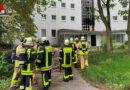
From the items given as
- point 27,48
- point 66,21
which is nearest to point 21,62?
point 27,48

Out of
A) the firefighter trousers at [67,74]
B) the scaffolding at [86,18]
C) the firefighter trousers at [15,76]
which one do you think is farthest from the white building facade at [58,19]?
the firefighter trousers at [15,76]

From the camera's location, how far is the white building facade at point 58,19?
29391 mm

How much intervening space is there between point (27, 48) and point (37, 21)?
25.4 m

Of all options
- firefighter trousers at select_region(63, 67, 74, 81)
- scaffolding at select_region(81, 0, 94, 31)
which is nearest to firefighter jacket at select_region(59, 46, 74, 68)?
firefighter trousers at select_region(63, 67, 74, 81)

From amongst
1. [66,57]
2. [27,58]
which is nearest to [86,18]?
[66,57]

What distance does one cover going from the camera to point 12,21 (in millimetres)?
8086

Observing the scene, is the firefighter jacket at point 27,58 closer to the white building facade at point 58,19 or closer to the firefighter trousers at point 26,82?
the firefighter trousers at point 26,82

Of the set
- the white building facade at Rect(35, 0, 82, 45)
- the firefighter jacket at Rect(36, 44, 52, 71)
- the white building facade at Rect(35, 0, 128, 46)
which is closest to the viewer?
the firefighter jacket at Rect(36, 44, 52, 71)

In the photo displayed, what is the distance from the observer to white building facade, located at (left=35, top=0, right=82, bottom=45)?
29391 mm

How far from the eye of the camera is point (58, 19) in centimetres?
3058

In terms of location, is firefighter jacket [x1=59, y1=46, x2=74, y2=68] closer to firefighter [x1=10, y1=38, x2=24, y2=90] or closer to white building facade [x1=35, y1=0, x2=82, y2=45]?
firefighter [x1=10, y1=38, x2=24, y2=90]

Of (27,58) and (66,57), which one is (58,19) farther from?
(27,58)

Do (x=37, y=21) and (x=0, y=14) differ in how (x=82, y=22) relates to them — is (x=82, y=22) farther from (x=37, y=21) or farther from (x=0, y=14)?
(x=0, y=14)

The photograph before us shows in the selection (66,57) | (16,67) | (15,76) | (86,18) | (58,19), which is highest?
(86,18)
